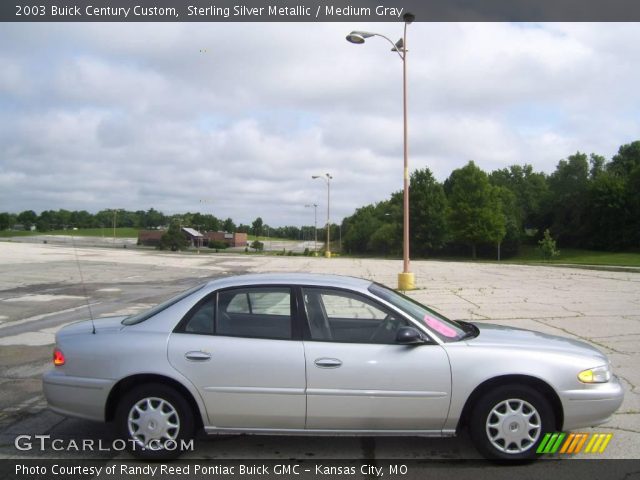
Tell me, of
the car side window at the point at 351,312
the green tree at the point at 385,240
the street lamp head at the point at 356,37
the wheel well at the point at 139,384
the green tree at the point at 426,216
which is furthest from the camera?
the green tree at the point at 385,240

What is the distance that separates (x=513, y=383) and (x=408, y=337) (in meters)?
0.90

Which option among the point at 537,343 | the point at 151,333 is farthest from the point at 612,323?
the point at 151,333

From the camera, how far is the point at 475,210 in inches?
2702

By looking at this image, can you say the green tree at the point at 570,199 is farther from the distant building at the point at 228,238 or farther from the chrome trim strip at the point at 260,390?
the chrome trim strip at the point at 260,390

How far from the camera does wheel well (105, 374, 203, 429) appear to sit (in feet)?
13.5

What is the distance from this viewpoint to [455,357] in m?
4.09

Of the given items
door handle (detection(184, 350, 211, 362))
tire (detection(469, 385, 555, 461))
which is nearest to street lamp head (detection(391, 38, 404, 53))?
tire (detection(469, 385, 555, 461))

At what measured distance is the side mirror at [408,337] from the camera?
4.07m

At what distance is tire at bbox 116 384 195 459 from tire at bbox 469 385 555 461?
7.38 feet

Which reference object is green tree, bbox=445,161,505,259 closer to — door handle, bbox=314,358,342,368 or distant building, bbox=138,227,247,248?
distant building, bbox=138,227,247,248

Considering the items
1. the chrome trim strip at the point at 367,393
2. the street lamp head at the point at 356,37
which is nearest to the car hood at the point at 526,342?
the chrome trim strip at the point at 367,393

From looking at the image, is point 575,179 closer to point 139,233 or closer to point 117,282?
point 139,233

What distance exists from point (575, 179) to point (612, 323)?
315ft

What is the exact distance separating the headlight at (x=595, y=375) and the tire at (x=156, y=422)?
10.1ft
